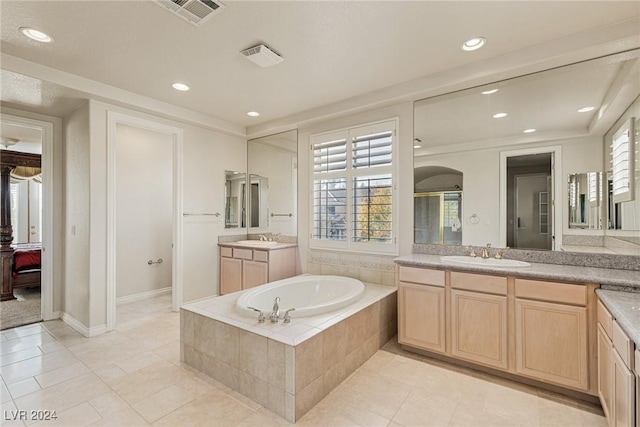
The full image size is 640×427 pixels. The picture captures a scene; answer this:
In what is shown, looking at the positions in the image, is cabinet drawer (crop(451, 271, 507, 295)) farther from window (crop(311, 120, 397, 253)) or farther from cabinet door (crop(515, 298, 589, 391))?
window (crop(311, 120, 397, 253))

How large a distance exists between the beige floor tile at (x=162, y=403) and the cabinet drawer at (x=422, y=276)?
192cm

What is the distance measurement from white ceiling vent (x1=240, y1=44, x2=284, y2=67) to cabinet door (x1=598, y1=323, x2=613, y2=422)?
9.59 ft

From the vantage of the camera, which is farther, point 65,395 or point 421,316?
point 421,316

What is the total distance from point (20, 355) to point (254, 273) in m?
2.27

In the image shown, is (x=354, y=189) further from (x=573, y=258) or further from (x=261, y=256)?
(x=573, y=258)

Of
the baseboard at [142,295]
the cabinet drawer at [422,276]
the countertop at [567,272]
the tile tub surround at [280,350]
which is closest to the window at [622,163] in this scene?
the countertop at [567,272]

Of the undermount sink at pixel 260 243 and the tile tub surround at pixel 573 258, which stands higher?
the tile tub surround at pixel 573 258

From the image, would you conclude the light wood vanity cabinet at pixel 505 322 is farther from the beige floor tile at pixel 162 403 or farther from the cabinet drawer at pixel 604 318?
the beige floor tile at pixel 162 403

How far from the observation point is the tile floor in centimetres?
187

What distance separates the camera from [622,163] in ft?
7.26

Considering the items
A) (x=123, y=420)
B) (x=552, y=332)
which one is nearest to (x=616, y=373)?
(x=552, y=332)

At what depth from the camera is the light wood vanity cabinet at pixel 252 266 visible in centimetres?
387

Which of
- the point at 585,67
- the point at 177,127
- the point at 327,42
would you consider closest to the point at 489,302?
the point at 585,67

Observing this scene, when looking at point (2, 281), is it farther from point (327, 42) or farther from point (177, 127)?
point (327, 42)
